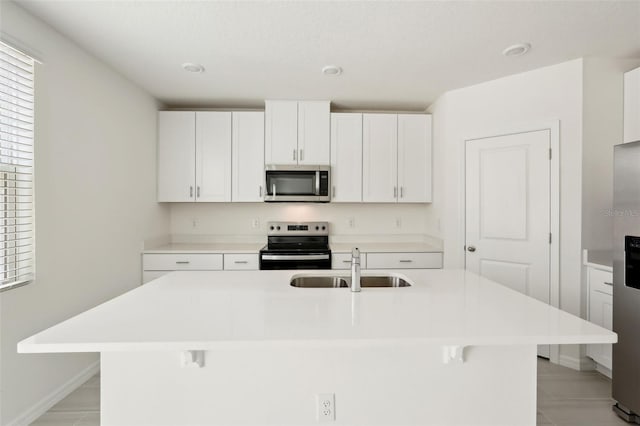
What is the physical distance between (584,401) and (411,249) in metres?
1.68

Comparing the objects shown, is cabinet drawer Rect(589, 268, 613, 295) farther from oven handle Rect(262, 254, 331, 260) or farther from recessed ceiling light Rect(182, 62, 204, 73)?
recessed ceiling light Rect(182, 62, 204, 73)

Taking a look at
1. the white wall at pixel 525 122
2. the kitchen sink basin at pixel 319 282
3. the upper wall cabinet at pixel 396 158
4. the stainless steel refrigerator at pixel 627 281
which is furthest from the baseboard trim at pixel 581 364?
the kitchen sink basin at pixel 319 282

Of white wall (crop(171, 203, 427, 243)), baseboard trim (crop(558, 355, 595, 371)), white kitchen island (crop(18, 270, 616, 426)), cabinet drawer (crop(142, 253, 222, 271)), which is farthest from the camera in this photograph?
white wall (crop(171, 203, 427, 243))

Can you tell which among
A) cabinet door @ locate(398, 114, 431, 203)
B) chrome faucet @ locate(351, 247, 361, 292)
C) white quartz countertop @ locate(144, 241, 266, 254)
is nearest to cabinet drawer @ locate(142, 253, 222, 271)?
white quartz countertop @ locate(144, 241, 266, 254)

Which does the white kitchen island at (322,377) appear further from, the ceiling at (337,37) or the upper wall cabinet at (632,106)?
the upper wall cabinet at (632,106)

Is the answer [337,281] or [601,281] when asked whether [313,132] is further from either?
[601,281]

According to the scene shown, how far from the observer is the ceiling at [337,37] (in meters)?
1.87

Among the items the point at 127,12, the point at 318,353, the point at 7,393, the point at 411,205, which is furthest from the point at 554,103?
the point at 7,393

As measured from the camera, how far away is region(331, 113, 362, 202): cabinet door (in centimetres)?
351

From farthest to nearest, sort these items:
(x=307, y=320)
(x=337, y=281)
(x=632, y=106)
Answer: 1. (x=632, y=106)
2. (x=337, y=281)
3. (x=307, y=320)

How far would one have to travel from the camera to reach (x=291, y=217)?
385 cm

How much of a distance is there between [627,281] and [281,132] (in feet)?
9.89

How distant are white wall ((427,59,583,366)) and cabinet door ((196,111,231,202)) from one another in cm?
228

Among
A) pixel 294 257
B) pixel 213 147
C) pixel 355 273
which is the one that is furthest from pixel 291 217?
pixel 355 273
